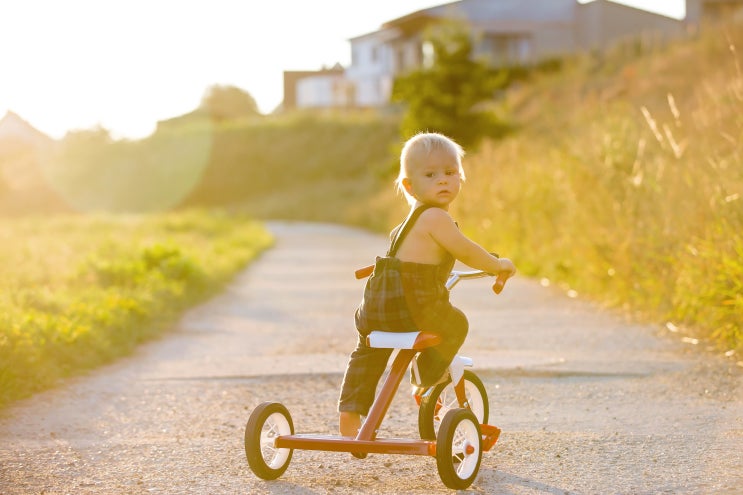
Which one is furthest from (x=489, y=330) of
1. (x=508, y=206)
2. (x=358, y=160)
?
(x=358, y=160)

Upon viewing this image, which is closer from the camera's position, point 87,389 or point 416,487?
point 416,487

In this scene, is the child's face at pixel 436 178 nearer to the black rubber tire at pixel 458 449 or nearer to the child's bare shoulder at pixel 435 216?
the child's bare shoulder at pixel 435 216

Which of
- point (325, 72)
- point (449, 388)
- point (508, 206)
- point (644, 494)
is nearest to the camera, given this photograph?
point (644, 494)

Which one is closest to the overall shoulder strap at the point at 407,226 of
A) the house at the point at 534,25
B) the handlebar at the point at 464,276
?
the handlebar at the point at 464,276

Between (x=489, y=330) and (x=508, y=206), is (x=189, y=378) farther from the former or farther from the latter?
(x=508, y=206)

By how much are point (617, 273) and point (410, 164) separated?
6.75 meters

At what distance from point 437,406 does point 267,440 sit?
0.79 meters

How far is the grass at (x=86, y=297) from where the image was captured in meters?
7.36

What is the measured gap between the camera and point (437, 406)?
5043 millimetres

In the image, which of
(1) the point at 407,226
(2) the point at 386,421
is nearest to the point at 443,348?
(1) the point at 407,226

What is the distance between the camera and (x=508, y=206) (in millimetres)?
16531

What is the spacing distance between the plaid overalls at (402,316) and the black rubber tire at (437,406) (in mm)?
200

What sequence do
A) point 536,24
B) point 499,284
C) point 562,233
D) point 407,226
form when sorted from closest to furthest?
1. point 499,284
2. point 407,226
3. point 562,233
4. point 536,24

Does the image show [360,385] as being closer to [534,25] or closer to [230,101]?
[534,25]
